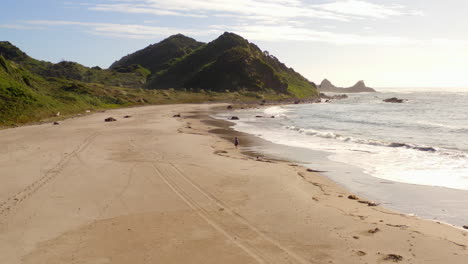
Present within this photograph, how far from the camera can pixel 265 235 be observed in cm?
1123

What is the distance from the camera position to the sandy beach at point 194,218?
9938mm

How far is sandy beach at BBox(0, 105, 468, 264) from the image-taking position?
9938 mm

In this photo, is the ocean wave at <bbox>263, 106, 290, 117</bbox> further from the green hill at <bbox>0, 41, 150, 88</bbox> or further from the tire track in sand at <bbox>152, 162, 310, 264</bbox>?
the green hill at <bbox>0, 41, 150, 88</bbox>

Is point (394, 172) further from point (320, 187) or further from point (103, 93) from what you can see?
point (103, 93)

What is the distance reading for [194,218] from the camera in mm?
12727

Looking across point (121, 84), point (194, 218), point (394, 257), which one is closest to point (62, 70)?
point (121, 84)

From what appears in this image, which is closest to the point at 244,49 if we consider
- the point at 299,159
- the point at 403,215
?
the point at 299,159

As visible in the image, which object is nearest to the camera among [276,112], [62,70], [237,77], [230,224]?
[230,224]

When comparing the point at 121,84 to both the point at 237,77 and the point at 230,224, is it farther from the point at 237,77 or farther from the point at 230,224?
the point at 230,224

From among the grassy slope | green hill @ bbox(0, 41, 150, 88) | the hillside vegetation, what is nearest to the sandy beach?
the grassy slope

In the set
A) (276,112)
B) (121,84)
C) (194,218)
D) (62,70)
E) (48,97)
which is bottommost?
(276,112)

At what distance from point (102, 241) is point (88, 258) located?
1130 millimetres

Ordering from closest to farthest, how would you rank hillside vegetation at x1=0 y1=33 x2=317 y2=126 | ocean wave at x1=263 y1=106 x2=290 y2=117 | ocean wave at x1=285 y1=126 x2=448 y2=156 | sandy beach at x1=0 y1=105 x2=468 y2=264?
sandy beach at x1=0 y1=105 x2=468 y2=264
ocean wave at x1=285 y1=126 x2=448 y2=156
hillside vegetation at x1=0 y1=33 x2=317 y2=126
ocean wave at x1=263 y1=106 x2=290 y2=117

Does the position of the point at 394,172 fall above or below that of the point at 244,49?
below
